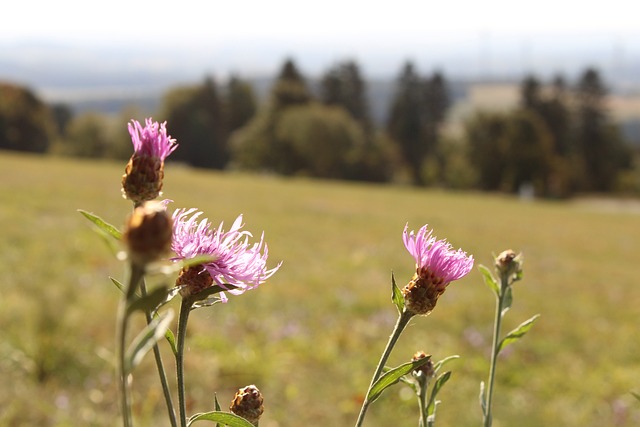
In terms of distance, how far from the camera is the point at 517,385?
3152mm

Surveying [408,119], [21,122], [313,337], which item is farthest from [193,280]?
[408,119]

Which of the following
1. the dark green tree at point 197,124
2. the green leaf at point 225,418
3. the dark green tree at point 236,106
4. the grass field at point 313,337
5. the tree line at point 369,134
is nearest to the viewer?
the green leaf at point 225,418

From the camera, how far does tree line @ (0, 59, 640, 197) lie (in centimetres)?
2623

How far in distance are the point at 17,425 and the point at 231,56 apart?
5697 inches

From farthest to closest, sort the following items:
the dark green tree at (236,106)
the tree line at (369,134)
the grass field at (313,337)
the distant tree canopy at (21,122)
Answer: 1. the dark green tree at (236,106)
2. the tree line at (369,134)
3. the distant tree canopy at (21,122)
4. the grass field at (313,337)

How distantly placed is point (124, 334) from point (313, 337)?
10.7 feet

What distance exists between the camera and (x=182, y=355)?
33 cm

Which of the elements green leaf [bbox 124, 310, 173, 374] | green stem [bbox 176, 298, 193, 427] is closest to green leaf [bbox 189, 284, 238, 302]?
green stem [bbox 176, 298, 193, 427]

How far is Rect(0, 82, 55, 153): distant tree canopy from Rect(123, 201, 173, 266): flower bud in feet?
92.4

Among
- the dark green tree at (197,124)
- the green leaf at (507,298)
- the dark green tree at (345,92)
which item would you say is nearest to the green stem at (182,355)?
the green leaf at (507,298)

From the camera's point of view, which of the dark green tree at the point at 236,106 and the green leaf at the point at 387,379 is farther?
the dark green tree at the point at 236,106

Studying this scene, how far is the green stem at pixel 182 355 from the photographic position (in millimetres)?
306

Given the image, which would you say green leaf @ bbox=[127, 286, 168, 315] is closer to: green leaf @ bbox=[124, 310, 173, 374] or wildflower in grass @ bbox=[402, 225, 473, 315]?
green leaf @ bbox=[124, 310, 173, 374]

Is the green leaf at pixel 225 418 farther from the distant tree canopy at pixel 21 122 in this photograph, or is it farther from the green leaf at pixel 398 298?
the distant tree canopy at pixel 21 122
